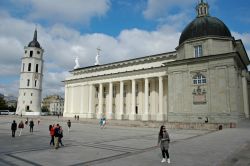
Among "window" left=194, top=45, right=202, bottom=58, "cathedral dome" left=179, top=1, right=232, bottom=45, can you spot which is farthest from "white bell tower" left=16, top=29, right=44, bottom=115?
"window" left=194, top=45, right=202, bottom=58

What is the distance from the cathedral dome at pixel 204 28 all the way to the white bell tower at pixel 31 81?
61.3 meters

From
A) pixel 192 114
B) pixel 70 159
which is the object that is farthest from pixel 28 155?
pixel 192 114

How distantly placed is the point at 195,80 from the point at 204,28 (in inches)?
359

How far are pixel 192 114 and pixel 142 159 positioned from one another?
28.4 metres

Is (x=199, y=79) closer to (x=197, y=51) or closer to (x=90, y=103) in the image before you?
(x=197, y=51)

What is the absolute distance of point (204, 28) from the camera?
38656 millimetres

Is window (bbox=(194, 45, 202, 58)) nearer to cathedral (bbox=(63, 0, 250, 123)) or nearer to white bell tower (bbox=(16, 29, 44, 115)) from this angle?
cathedral (bbox=(63, 0, 250, 123))

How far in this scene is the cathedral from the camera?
113 feet

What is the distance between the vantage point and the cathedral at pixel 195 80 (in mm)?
34375

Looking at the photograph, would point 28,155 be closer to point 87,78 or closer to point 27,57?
point 87,78

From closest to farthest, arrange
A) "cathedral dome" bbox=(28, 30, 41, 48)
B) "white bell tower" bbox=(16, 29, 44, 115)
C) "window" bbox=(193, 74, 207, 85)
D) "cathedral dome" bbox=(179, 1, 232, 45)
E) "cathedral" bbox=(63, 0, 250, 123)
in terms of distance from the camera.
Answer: "cathedral" bbox=(63, 0, 250, 123)
"window" bbox=(193, 74, 207, 85)
"cathedral dome" bbox=(179, 1, 232, 45)
"white bell tower" bbox=(16, 29, 44, 115)
"cathedral dome" bbox=(28, 30, 41, 48)

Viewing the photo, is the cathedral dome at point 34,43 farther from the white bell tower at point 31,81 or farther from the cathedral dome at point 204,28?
the cathedral dome at point 204,28

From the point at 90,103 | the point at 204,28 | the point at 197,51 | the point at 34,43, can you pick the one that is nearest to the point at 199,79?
the point at 197,51

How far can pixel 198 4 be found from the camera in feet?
143
